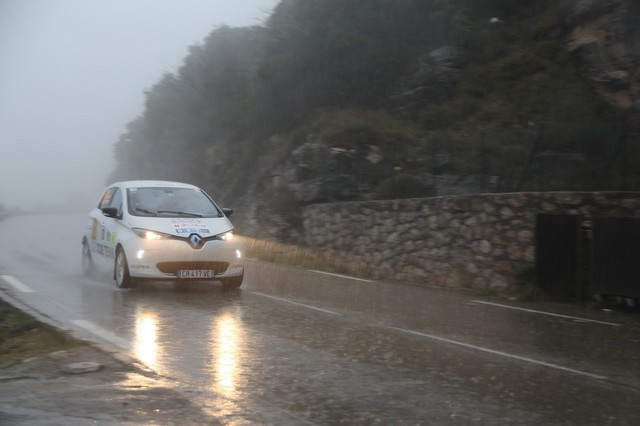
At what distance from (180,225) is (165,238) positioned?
37cm

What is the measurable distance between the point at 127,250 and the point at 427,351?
6.08 m

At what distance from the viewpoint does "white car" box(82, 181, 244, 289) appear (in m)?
12.1

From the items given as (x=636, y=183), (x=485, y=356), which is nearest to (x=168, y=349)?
(x=485, y=356)

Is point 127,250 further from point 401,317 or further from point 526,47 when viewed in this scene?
point 526,47

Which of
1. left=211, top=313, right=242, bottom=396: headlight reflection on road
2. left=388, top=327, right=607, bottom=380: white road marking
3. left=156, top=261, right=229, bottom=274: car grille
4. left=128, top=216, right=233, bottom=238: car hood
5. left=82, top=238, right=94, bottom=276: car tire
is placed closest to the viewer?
left=211, top=313, right=242, bottom=396: headlight reflection on road

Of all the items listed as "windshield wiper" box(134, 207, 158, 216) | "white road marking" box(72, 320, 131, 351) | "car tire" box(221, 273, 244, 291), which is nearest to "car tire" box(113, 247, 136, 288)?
"windshield wiper" box(134, 207, 158, 216)

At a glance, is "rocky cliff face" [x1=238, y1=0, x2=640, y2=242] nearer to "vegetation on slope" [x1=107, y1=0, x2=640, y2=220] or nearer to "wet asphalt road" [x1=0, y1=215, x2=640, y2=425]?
"vegetation on slope" [x1=107, y1=0, x2=640, y2=220]

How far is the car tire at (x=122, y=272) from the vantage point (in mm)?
12336

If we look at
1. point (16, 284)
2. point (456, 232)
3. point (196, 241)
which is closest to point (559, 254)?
point (456, 232)

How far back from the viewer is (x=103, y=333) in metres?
8.38

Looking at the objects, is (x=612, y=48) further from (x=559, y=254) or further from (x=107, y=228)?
(x=107, y=228)

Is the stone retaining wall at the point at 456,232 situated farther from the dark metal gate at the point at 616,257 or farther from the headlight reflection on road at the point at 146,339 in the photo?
the headlight reflection on road at the point at 146,339

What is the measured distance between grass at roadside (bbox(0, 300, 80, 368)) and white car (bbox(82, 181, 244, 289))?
2.79 m

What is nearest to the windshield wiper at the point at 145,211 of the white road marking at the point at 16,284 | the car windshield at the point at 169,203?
the car windshield at the point at 169,203
